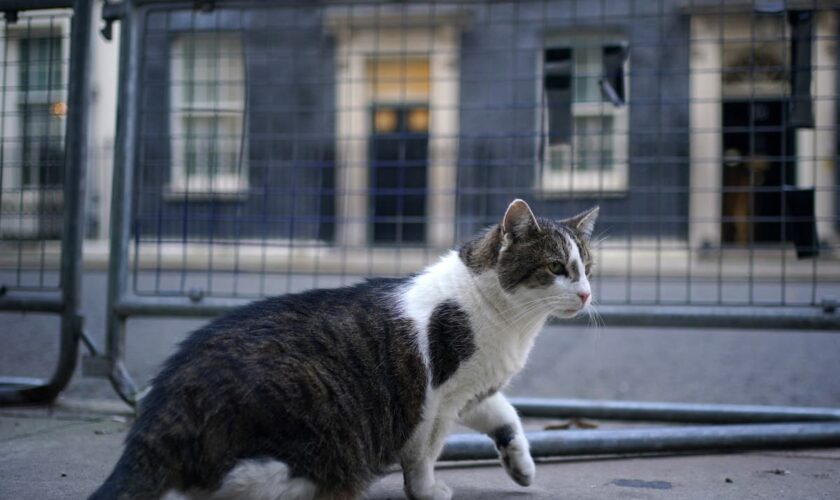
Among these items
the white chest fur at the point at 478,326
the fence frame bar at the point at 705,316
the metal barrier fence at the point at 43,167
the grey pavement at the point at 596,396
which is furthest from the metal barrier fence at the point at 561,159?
the white chest fur at the point at 478,326

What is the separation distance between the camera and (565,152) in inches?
137

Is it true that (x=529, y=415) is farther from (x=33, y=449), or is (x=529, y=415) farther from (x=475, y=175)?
(x=33, y=449)

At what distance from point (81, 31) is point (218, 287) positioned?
10.4ft

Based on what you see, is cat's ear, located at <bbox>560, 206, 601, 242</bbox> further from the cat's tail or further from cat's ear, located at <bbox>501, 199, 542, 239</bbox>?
the cat's tail

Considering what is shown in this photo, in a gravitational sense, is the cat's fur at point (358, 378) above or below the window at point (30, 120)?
below

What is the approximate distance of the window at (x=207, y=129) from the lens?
3723 mm

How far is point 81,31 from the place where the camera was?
11.1 ft

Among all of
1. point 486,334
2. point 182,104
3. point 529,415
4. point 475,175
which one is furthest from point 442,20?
point 486,334

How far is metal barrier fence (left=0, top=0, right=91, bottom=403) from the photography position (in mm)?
3350

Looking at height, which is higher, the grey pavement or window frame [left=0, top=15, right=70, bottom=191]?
window frame [left=0, top=15, right=70, bottom=191]

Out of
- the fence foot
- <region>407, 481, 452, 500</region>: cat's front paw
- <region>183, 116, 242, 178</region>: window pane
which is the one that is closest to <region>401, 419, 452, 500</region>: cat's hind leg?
<region>407, 481, 452, 500</region>: cat's front paw

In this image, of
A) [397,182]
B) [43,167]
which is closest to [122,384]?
[43,167]

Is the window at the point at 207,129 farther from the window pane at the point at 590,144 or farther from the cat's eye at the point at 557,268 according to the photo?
the cat's eye at the point at 557,268

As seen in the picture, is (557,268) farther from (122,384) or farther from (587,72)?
(122,384)
